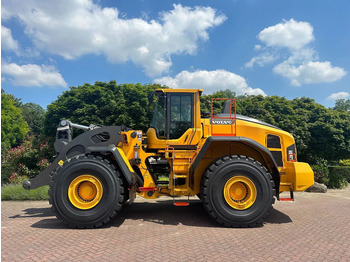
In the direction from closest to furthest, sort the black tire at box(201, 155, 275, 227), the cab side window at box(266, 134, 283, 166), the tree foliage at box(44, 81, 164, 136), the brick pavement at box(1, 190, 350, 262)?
the brick pavement at box(1, 190, 350, 262), the black tire at box(201, 155, 275, 227), the cab side window at box(266, 134, 283, 166), the tree foliage at box(44, 81, 164, 136)

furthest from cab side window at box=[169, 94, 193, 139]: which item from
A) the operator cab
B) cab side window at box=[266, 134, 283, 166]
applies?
cab side window at box=[266, 134, 283, 166]

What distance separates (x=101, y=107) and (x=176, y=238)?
10269 mm

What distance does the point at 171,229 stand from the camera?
522 cm

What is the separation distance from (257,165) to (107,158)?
346 cm

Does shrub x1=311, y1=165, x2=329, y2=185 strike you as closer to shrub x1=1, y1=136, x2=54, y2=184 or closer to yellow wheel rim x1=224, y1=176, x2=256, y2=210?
yellow wheel rim x1=224, y1=176, x2=256, y2=210

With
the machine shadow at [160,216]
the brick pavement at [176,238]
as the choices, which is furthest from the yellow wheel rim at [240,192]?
the machine shadow at [160,216]

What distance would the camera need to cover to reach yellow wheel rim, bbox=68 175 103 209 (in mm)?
5328

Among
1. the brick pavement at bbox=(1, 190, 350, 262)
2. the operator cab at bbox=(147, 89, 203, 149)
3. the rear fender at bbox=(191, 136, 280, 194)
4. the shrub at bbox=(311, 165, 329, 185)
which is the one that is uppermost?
the operator cab at bbox=(147, 89, 203, 149)

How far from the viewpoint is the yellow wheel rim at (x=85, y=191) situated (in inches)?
210

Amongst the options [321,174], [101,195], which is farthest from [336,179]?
[101,195]

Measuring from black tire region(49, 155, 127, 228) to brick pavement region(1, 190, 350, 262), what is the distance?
24cm

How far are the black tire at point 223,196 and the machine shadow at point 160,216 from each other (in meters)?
0.42

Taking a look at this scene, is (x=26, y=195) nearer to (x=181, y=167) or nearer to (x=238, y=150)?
(x=181, y=167)

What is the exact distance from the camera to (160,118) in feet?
20.9
